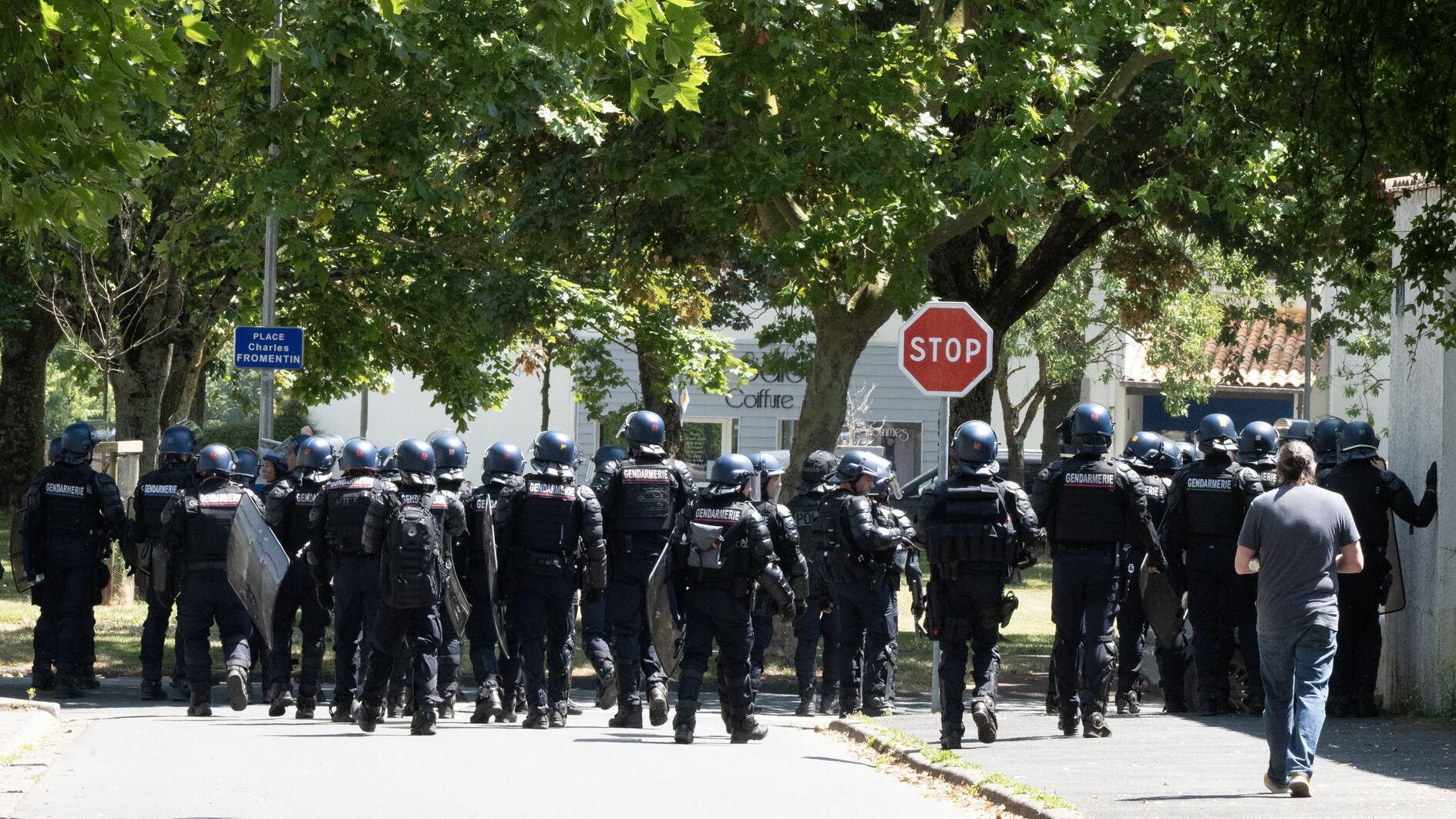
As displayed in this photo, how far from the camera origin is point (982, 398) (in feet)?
65.9

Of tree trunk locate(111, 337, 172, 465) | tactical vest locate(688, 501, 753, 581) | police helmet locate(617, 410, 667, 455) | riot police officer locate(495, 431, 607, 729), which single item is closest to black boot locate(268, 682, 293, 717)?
riot police officer locate(495, 431, 607, 729)

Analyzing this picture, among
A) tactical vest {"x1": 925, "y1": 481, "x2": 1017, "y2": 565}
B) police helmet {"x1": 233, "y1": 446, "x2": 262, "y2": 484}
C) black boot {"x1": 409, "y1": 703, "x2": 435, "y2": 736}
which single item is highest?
police helmet {"x1": 233, "y1": 446, "x2": 262, "y2": 484}

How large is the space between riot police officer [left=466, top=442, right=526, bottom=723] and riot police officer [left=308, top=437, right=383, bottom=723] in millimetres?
716

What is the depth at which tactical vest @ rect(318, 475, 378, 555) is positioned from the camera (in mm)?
11672

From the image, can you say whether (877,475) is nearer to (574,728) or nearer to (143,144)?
(574,728)

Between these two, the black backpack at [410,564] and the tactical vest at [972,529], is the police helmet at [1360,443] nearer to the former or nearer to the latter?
the tactical vest at [972,529]

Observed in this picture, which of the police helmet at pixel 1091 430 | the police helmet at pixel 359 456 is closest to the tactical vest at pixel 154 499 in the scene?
the police helmet at pixel 359 456

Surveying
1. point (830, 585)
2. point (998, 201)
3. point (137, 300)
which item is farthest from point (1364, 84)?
point (137, 300)

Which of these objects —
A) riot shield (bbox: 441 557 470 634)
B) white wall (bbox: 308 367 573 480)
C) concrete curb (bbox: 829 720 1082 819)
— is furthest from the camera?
white wall (bbox: 308 367 573 480)

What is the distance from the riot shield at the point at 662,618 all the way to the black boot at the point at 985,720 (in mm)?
1823

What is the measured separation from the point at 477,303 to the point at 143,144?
9627 mm

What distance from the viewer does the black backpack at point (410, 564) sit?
11203 millimetres

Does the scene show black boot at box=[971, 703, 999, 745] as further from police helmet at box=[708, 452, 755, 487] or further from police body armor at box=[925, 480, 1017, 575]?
police helmet at box=[708, 452, 755, 487]

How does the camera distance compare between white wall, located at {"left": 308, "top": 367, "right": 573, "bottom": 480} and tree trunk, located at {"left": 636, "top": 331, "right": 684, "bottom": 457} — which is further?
white wall, located at {"left": 308, "top": 367, "right": 573, "bottom": 480}
